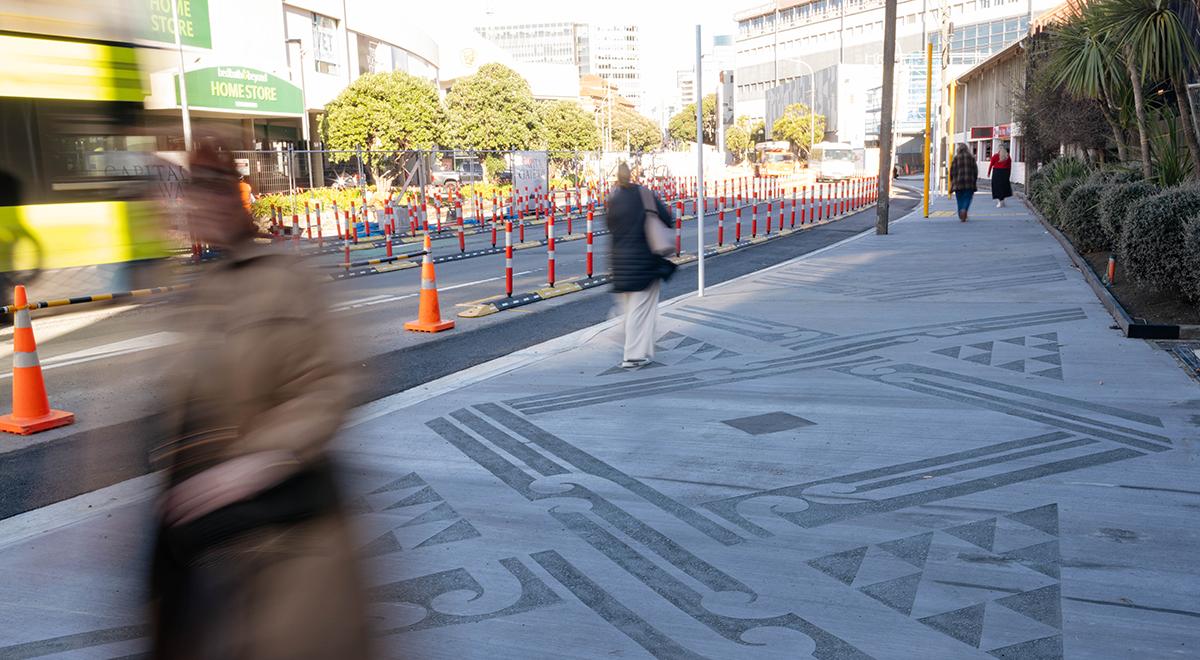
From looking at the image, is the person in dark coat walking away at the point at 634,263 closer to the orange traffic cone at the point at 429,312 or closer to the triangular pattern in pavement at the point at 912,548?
the orange traffic cone at the point at 429,312

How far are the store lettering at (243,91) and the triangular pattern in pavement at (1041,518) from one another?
34.9 meters

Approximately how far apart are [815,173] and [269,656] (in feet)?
239

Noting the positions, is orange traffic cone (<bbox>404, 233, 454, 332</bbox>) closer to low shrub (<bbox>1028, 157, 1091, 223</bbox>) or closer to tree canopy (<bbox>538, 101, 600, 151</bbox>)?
low shrub (<bbox>1028, 157, 1091, 223</bbox>)

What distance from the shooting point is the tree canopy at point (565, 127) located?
2856 inches

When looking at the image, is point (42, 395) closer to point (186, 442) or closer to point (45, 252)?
point (186, 442)

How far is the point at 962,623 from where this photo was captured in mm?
4105

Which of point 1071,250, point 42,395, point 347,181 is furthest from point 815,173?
point 42,395

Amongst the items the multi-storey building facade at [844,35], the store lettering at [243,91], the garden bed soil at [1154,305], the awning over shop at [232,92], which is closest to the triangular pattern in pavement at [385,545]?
the garden bed soil at [1154,305]

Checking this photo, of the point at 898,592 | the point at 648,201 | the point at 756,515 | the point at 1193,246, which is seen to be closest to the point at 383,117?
the point at 648,201

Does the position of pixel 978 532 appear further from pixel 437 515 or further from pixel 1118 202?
pixel 1118 202

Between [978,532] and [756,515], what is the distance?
1098 mm

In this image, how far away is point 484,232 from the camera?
2858 centimetres

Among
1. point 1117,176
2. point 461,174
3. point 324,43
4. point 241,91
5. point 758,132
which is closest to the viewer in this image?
point 1117,176

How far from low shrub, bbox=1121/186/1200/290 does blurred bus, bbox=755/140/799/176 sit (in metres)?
61.8
